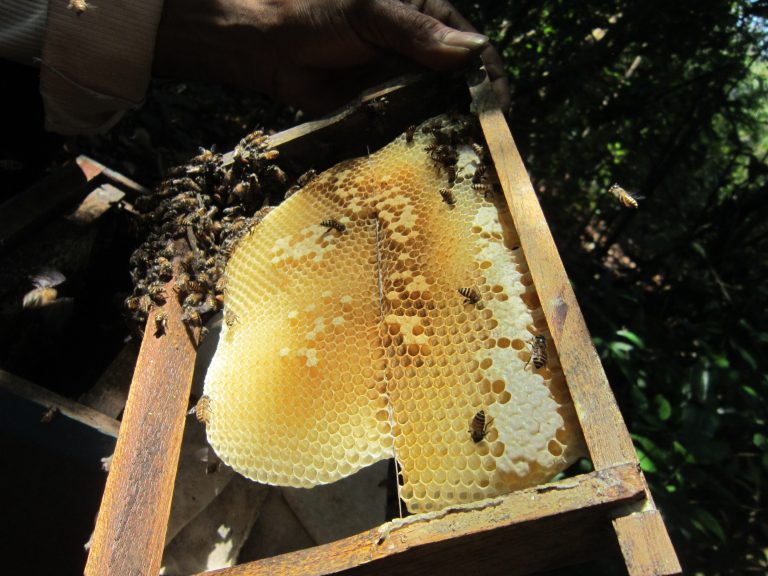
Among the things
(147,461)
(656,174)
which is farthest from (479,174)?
(656,174)

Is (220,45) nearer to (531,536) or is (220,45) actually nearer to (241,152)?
(241,152)

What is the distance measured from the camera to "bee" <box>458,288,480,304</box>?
4.92ft

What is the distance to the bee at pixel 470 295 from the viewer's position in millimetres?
1501

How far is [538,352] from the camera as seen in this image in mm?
1346

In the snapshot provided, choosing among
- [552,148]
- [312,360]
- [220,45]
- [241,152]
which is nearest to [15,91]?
[220,45]

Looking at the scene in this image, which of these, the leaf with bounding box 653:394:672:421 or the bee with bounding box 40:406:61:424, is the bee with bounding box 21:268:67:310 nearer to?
the bee with bounding box 40:406:61:424

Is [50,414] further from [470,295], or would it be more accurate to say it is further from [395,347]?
[470,295]

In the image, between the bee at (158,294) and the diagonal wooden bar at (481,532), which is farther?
the bee at (158,294)

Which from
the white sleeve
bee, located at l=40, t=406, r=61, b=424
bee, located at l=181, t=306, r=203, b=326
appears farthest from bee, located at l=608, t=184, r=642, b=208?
the white sleeve

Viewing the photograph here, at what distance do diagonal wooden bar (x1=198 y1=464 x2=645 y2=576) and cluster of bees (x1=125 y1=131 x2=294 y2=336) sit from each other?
0.89 m

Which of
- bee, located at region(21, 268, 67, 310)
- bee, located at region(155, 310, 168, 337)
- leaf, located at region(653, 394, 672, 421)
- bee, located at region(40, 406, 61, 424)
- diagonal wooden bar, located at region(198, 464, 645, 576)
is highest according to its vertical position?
diagonal wooden bar, located at region(198, 464, 645, 576)

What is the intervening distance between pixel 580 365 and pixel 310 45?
1.93m

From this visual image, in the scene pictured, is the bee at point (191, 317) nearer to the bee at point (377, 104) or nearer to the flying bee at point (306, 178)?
the flying bee at point (306, 178)

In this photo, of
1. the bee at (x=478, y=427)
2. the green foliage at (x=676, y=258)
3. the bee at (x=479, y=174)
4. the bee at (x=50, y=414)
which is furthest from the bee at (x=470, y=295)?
the bee at (x=50, y=414)
